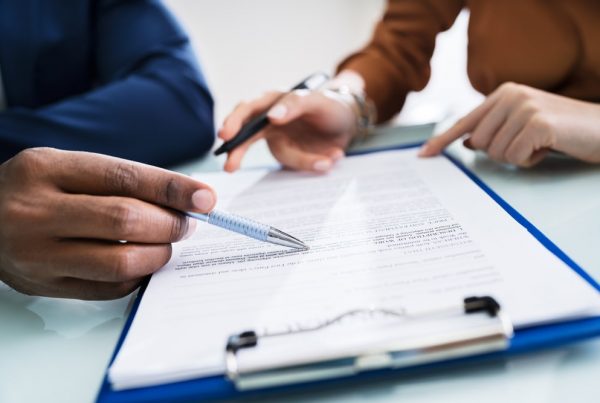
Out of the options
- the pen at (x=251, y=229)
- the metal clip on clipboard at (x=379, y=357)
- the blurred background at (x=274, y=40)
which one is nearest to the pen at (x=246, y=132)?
the pen at (x=251, y=229)

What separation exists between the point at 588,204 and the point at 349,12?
144 centimetres

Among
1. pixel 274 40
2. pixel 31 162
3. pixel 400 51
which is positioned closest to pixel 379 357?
pixel 31 162

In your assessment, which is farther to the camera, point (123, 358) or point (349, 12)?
point (349, 12)

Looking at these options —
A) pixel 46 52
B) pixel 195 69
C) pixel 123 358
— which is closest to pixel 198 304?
pixel 123 358

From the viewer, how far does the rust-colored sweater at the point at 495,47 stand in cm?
63

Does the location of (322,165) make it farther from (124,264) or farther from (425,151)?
(124,264)

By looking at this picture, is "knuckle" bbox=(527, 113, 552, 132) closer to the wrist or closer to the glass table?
the glass table

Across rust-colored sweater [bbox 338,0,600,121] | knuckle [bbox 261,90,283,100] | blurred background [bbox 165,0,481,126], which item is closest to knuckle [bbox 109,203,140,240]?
knuckle [bbox 261,90,283,100]

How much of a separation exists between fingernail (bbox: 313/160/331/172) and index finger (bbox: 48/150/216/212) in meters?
0.23

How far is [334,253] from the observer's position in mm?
390

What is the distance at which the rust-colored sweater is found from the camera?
0.63 metres

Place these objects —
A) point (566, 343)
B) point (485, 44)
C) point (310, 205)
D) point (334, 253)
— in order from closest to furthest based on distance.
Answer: point (566, 343) → point (334, 253) → point (310, 205) → point (485, 44)

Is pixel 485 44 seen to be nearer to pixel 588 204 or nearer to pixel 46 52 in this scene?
pixel 588 204

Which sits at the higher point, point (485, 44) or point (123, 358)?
point (485, 44)
